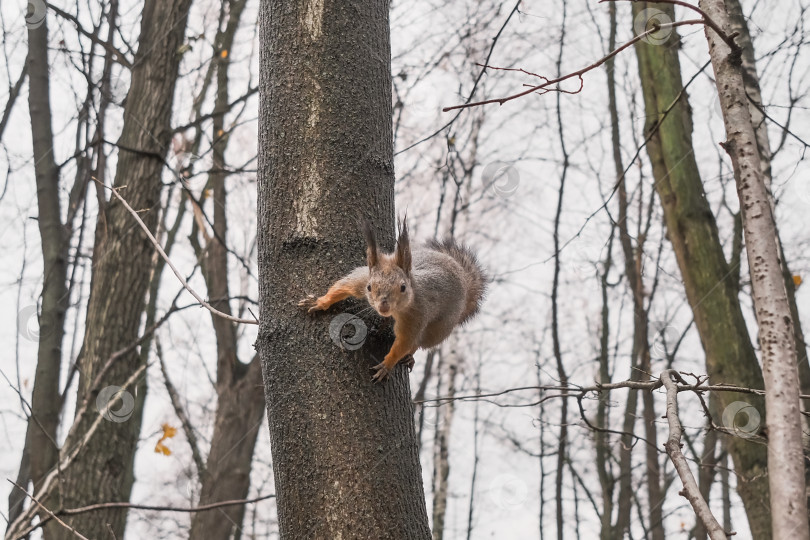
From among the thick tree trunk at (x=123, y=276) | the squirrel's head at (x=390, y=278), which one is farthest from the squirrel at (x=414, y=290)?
the thick tree trunk at (x=123, y=276)

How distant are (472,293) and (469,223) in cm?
598

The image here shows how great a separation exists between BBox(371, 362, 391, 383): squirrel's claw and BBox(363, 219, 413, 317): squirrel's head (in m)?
0.30

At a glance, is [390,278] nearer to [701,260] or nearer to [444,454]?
[701,260]

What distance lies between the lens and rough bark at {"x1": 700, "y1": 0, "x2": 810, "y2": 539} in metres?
1.01

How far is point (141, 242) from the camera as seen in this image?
5133mm

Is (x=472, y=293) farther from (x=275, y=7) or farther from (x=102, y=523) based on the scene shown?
(x=102, y=523)

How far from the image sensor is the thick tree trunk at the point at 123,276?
458 centimetres

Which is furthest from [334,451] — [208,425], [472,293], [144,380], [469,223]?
[208,425]

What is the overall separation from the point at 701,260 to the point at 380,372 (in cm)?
409

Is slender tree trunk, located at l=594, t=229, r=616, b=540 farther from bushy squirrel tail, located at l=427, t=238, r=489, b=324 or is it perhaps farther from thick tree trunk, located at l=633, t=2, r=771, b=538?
bushy squirrel tail, located at l=427, t=238, r=489, b=324

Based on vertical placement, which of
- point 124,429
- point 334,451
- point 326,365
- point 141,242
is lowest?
point 334,451

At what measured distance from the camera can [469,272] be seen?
138 inches

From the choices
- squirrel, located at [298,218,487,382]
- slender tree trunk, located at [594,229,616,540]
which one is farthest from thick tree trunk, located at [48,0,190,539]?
slender tree trunk, located at [594,229,616,540]

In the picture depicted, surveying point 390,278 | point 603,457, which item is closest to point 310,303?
point 390,278
